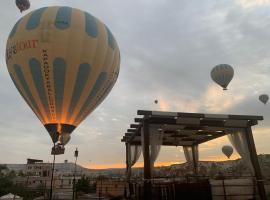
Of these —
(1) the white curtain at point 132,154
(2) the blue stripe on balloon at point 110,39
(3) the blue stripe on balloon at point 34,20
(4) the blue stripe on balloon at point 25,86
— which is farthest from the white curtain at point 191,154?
(3) the blue stripe on balloon at point 34,20

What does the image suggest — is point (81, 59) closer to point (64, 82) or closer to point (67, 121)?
point (64, 82)

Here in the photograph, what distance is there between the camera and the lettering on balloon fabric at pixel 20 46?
15.8m

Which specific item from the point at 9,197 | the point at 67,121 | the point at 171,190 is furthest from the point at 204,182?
the point at 9,197

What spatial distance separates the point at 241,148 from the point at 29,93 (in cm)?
1379

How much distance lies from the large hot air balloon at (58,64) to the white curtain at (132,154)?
7951mm

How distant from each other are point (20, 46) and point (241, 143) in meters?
15.1

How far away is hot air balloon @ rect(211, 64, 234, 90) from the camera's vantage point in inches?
964

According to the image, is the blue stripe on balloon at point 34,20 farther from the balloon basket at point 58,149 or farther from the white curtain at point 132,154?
the white curtain at point 132,154

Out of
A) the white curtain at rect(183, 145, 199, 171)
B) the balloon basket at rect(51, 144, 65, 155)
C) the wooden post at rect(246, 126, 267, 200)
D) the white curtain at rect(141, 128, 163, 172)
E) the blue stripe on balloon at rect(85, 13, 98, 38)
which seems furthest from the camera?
the white curtain at rect(183, 145, 199, 171)

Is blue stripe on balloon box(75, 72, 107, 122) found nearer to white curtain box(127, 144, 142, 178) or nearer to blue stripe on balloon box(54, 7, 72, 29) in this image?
blue stripe on balloon box(54, 7, 72, 29)

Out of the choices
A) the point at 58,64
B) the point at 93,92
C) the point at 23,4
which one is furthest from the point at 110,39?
the point at 23,4

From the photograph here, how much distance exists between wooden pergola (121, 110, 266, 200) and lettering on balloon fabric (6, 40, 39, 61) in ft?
22.6

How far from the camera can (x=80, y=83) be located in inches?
642

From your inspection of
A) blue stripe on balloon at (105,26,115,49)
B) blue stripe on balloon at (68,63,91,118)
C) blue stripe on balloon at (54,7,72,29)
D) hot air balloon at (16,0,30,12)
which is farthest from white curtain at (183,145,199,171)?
hot air balloon at (16,0,30,12)
